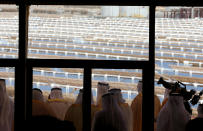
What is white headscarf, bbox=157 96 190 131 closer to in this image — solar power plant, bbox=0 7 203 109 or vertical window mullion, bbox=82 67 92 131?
vertical window mullion, bbox=82 67 92 131

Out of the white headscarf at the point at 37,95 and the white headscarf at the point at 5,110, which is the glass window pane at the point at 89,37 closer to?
the white headscarf at the point at 37,95

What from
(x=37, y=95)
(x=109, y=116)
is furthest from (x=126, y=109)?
(x=37, y=95)

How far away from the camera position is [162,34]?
57.3 ft

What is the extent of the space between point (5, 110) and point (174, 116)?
1.25m

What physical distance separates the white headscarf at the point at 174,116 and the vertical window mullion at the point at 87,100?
521 millimetres

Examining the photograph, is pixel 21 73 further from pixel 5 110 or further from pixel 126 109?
pixel 126 109

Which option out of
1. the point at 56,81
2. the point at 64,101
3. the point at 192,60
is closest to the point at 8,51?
the point at 56,81

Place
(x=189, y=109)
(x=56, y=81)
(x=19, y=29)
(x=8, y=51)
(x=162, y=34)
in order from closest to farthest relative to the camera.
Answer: (x=19, y=29)
(x=189, y=109)
(x=56, y=81)
(x=8, y=51)
(x=162, y=34)

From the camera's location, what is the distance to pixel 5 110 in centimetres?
229

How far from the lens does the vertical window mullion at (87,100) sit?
2.17 m

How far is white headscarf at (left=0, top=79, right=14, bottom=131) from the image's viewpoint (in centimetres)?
226

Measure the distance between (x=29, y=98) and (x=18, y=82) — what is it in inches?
5.7

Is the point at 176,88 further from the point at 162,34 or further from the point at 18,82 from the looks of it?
the point at 162,34

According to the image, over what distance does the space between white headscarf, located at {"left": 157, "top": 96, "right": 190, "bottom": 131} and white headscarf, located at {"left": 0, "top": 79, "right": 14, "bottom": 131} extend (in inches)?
43.5
